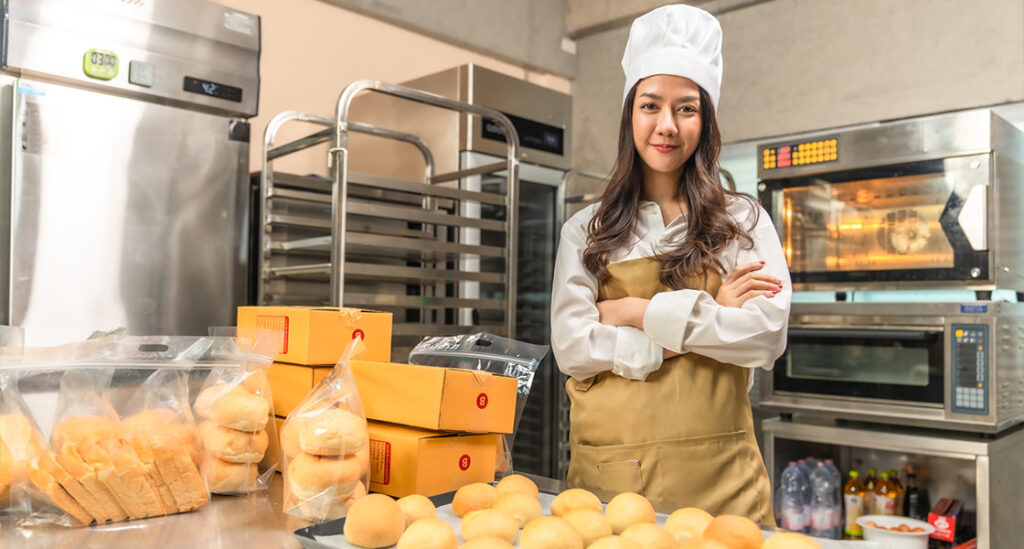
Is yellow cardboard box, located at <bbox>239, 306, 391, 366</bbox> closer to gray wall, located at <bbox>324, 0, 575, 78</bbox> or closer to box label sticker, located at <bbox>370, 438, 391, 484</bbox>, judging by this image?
box label sticker, located at <bbox>370, 438, 391, 484</bbox>

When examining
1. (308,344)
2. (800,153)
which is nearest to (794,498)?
(800,153)

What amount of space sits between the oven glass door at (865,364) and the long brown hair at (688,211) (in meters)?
1.07

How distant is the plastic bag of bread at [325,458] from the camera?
1.01 metres

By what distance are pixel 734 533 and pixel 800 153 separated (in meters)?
2.01

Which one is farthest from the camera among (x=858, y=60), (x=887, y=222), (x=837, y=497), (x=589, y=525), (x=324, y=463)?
(x=858, y=60)

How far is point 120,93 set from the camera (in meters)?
2.04

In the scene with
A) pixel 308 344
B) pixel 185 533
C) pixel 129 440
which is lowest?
pixel 185 533

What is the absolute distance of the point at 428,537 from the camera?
83 centimetres

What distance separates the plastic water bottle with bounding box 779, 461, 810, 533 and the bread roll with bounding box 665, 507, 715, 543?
69.1 inches

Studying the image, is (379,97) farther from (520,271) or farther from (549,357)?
(549,357)

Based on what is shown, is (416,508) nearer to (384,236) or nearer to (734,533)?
(734,533)

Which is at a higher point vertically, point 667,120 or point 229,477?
point 667,120

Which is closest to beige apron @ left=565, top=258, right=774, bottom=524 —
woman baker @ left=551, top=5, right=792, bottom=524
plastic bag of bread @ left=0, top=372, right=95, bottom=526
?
woman baker @ left=551, top=5, right=792, bottom=524

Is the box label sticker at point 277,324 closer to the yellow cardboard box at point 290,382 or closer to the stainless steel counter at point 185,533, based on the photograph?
the yellow cardboard box at point 290,382
